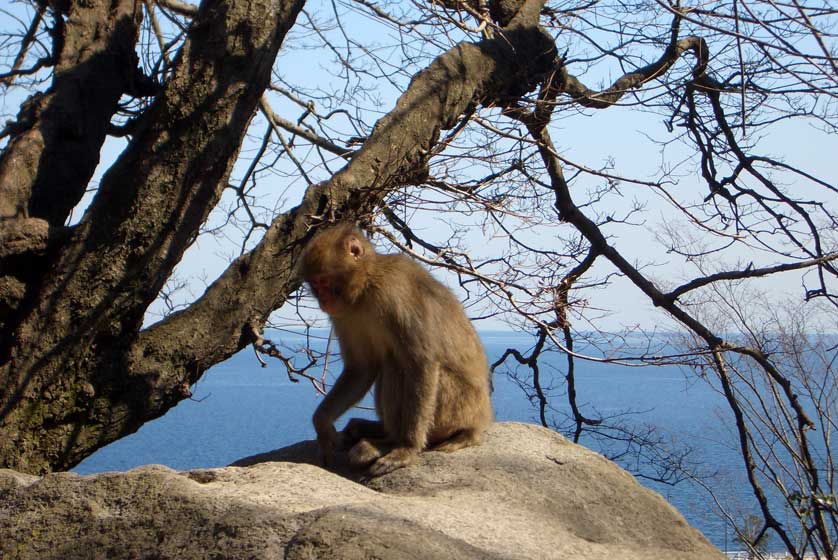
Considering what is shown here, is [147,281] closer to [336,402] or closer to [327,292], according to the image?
[327,292]

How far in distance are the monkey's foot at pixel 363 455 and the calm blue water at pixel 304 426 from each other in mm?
860

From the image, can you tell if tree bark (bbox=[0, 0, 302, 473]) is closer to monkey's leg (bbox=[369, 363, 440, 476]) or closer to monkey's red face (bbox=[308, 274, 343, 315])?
monkey's red face (bbox=[308, 274, 343, 315])

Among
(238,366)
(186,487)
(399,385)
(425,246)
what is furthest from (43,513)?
(238,366)

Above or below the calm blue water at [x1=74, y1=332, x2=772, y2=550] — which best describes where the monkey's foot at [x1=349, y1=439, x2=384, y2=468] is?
below

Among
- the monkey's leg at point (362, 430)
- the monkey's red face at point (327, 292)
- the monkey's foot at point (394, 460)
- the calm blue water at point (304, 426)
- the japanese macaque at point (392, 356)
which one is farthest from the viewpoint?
the calm blue water at point (304, 426)

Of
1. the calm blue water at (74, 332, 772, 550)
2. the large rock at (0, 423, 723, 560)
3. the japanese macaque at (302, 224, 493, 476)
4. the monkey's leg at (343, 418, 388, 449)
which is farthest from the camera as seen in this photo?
the calm blue water at (74, 332, 772, 550)

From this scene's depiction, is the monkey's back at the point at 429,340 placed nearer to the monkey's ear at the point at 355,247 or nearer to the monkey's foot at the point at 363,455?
the monkey's ear at the point at 355,247

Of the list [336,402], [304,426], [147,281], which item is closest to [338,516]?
[336,402]

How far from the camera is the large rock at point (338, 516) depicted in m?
2.78

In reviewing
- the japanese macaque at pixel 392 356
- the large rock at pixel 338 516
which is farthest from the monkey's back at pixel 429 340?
the large rock at pixel 338 516

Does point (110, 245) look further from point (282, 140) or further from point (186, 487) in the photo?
point (282, 140)

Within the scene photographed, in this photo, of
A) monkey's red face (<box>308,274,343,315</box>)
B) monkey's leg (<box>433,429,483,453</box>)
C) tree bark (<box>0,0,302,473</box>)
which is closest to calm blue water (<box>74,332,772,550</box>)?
monkey's red face (<box>308,274,343,315</box>)

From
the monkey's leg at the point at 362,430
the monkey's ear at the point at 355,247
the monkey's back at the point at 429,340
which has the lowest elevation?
the monkey's leg at the point at 362,430

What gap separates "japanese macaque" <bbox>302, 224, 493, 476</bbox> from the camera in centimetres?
426
